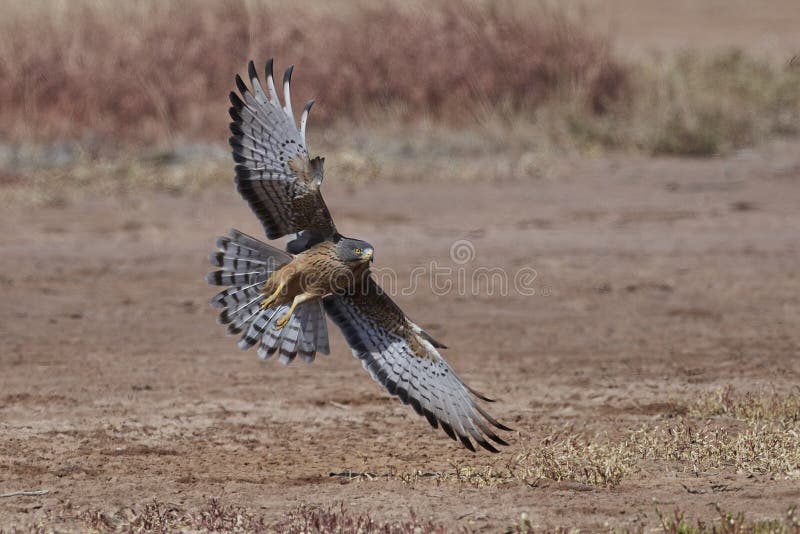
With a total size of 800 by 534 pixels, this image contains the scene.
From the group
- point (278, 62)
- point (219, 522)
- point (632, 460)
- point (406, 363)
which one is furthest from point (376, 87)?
point (219, 522)

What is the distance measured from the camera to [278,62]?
16109 millimetres

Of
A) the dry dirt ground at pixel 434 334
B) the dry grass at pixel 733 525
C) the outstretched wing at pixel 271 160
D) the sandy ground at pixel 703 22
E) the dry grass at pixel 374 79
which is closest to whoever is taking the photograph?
the dry grass at pixel 733 525

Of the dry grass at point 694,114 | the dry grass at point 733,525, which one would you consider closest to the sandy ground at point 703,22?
the dry grass at point 694,114

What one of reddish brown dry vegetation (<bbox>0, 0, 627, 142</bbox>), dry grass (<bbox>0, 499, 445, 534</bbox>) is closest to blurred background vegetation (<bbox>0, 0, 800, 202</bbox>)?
reddish brown dry vegetation (<bbox>0, 0, 627, 142</bbox>)

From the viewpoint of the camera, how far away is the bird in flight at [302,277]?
6.20 meters

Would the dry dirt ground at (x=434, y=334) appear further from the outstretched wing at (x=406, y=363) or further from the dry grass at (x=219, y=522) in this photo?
the outstretched wing at (x=406, y=363)

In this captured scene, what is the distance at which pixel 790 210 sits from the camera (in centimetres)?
1373

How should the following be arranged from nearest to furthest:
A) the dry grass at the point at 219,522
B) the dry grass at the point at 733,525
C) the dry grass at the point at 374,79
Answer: the dry grass at the point at 733,525 → the dry grass at the point at 219,522 → the dry grass at the point at 374,79

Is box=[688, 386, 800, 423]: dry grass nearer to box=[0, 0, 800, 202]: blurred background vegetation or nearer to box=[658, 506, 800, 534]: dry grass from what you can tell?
box=[658, 506, 800, 534]: dry grass

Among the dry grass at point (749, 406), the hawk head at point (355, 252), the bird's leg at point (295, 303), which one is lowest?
the dry grass at point (749, 406)

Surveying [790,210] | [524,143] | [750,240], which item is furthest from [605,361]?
[524,143]

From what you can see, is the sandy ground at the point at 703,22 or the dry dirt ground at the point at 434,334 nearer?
the dry dirt ground at the point at 434,334

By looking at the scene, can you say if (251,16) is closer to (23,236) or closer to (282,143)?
(23,236)

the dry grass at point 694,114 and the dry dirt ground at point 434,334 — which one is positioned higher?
the dry grass at point 694,114
